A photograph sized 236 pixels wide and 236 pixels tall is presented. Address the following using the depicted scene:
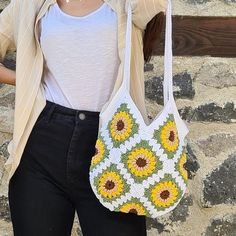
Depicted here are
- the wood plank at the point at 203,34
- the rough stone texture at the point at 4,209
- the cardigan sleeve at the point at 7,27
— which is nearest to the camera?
the cardigan sleeve at the point at 7,27

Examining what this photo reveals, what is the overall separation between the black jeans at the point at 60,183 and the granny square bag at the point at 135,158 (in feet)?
0.22

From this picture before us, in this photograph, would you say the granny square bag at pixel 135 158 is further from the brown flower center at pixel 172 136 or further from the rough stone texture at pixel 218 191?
the rough stone texture at pixel 218 191

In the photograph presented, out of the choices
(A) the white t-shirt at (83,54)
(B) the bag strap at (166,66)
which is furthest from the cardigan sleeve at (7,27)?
(B) the bag strap at (166,66)

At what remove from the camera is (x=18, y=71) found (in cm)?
163

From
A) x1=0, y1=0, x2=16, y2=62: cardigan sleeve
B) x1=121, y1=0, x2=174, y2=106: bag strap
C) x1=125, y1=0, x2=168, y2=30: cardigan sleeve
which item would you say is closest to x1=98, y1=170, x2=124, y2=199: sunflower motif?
x1=121, y1=0, x2=174, y2=106: bag strap

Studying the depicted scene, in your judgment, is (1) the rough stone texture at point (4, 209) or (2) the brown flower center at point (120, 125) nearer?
(2) the brown flower center at point (120, 125)

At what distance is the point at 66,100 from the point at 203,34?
1.04 metres

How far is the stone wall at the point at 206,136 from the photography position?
2.47 meters

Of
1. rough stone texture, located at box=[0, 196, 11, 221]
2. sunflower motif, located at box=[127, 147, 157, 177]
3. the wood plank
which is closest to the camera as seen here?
sunflower motif, located at box=[127, 147, 157, 177]

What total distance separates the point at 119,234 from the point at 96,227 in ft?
0.21

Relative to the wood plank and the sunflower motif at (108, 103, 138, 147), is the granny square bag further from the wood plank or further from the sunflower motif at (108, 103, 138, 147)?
the wood plank

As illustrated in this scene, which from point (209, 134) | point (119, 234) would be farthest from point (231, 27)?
point (119, 234)

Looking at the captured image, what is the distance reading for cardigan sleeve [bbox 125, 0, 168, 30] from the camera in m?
1.54

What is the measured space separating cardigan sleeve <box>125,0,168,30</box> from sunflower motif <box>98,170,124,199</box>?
416 mm
